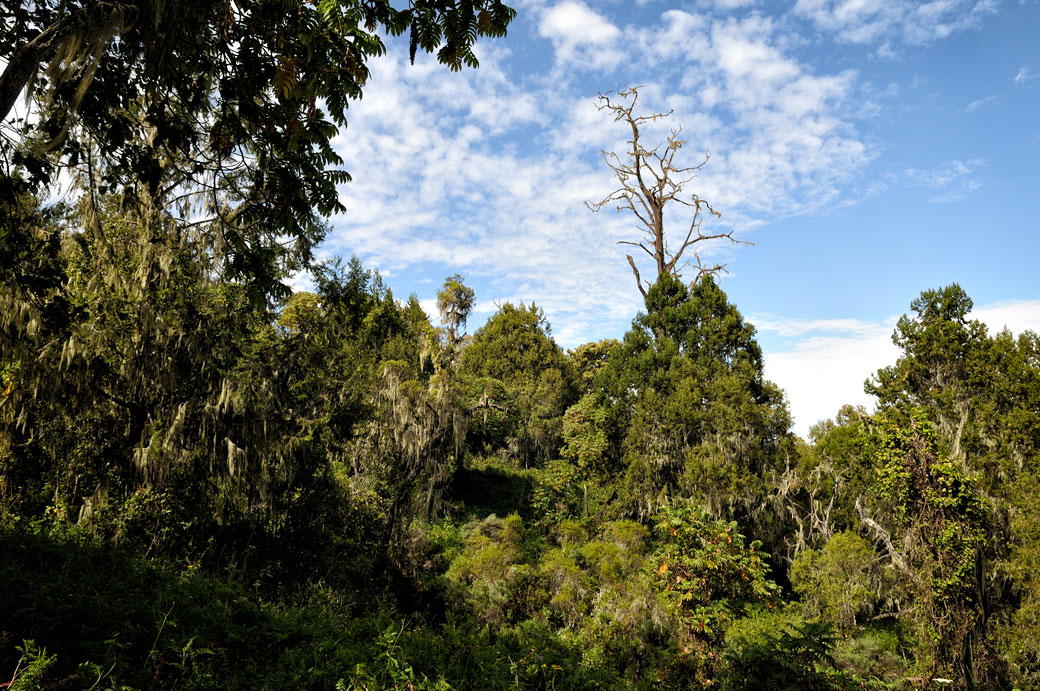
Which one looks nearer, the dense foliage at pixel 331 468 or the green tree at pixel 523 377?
the dense foliage at pixel 331 468

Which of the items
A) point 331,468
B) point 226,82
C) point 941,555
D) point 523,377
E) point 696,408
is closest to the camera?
point 226,82

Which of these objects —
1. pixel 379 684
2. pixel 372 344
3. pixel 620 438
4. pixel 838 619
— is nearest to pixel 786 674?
pixel 379 684

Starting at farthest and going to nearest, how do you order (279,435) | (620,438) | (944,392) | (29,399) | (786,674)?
(620,438)
(944,392)
(279,435)
(29,399)
(786,674)

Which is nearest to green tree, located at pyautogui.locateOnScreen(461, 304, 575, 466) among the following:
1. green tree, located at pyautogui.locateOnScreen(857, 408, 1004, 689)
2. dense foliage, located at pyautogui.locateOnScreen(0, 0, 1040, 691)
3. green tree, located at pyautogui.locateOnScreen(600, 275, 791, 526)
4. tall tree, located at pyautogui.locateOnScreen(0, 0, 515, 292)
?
green tree, located at pyautogui.locateOnScreen(600, 275, 791, 526)

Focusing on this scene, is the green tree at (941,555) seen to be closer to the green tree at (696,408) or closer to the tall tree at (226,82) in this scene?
the green tree at (696,408)

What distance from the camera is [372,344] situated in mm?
14023

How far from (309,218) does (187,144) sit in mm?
1025

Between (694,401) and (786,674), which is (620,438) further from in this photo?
(786,674)

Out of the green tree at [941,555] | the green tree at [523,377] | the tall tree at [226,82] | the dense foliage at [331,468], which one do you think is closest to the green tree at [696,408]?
the dense foliage at [331,468]

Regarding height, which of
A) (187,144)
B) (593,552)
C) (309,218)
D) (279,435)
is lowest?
(593,552)

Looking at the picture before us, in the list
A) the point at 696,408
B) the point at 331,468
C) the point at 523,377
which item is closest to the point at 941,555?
the point at 696,408

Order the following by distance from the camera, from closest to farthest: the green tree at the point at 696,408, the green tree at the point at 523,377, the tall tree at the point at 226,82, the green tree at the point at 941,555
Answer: the tall tree at the point at 226,82 < the green tree at the point at 941,555 < the green tree at the point at 696,408 < the green tree at the point at 523,377

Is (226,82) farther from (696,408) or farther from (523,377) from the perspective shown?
(523,377)

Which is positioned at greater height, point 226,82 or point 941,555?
point 226,82
